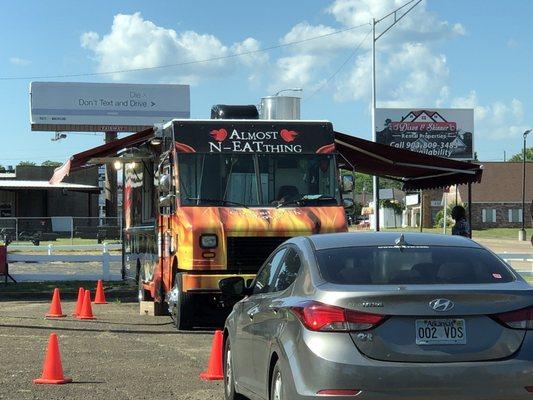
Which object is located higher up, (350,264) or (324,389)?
(350,264)

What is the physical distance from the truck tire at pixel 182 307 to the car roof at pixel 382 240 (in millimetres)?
5588

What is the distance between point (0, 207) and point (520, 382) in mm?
57056

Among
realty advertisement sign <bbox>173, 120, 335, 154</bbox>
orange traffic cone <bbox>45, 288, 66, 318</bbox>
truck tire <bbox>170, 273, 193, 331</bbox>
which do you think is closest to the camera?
truck tire <bbox>170, 273, 193, 331</bbox>

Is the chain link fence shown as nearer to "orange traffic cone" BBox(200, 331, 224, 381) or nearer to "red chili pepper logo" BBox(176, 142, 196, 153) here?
"red chili pepper logo" BBox(176, 142, 196, 153)

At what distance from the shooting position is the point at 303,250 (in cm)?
598

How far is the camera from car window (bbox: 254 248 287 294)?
665 centimetres

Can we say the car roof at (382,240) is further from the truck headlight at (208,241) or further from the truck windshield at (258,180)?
the truck windshield at (258,180)

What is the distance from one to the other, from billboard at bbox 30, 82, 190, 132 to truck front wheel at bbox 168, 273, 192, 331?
186 feet

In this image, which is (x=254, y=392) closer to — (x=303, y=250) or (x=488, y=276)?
(x=303, y=250)

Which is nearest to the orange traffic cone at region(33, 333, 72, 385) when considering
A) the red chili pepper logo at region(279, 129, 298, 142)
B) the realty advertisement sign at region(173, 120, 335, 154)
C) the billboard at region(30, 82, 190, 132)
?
the realty advertisement sign at region(173, 120, 335, 154)

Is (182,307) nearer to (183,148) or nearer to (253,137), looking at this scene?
(183,148)

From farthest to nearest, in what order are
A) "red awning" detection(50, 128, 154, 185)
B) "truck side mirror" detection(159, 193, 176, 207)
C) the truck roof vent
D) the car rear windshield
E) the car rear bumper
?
"red awning" detection(50, 128, 154, 185), the truck roof vent, "truck side mirror" detection(159, 193, 176, 207), the car rear windshield, the car rear bumper

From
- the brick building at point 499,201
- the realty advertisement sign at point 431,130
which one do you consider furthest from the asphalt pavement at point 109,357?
the brick building at point 499,201

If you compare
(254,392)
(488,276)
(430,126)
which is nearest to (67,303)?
(254,392)
